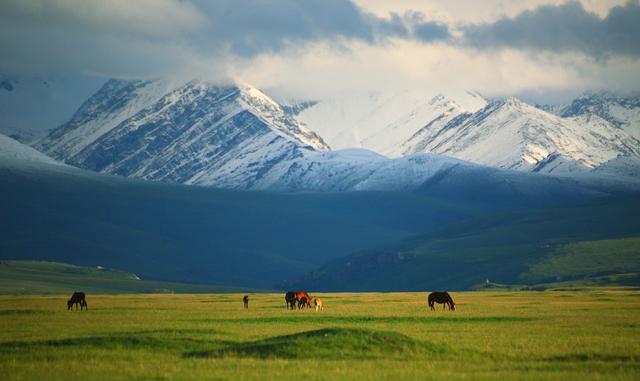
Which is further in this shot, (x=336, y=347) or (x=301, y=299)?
(x=301, y=299)

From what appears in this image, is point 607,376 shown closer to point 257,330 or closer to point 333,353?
point 333,353

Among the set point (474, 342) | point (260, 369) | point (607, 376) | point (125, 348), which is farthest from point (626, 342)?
point (125, 348)

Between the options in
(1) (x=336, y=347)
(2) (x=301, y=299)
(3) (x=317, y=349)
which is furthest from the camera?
(2) (x=301, y=299)

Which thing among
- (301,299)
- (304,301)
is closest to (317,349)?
(301,299)

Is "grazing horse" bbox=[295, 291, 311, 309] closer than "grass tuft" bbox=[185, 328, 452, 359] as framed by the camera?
No

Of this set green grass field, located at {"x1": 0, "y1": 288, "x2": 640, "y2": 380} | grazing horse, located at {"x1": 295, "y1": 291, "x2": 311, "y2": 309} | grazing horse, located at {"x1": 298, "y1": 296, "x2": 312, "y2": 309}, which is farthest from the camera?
grazing horse, located at {"x1": 298, "y1": 296, "x2": 312, "y2": 309}

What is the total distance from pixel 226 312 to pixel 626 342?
46.3 metres

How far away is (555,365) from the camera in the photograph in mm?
57125

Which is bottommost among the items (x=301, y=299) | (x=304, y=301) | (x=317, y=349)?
(x=317, y=349)

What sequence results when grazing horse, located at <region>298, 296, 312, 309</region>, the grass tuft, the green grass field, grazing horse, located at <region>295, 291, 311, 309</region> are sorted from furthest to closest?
grazing horse, located at <region>298, 296, 312, 309</region> < grazing horse, located at <region>295, 291, 311, 309</region> < the grass tuft < the green grass field

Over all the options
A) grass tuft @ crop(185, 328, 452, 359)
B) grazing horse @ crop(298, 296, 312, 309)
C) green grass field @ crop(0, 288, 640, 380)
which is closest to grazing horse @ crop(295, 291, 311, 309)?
grazing horse @ crop(298, 296, 312, 309)

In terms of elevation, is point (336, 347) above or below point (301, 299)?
below

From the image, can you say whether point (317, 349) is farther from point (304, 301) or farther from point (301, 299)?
point (304, 301)

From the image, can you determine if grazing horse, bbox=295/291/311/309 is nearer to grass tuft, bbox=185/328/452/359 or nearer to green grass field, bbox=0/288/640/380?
green grass field, bbox=0/288/640/380
